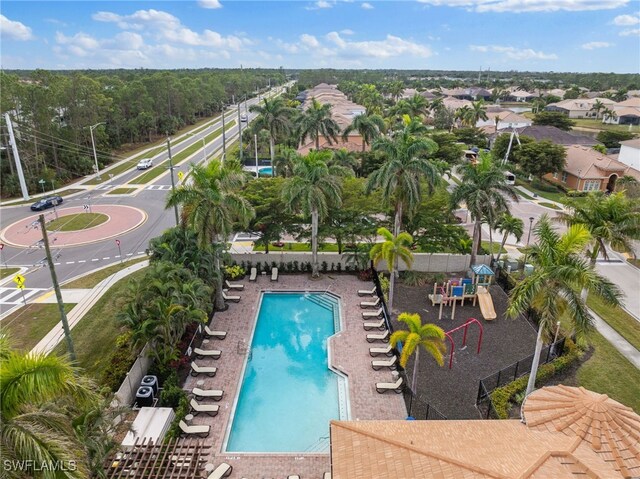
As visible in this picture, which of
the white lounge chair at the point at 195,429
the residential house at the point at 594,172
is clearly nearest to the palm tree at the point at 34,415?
the white lounge chair at the point at 195,429

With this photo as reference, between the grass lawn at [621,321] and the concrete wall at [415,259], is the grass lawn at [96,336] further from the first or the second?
the grass lawn at [621,321]

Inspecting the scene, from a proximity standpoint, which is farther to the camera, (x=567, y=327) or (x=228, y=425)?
(x=567, y=327)

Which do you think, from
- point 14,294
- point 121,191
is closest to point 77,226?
point 121,191

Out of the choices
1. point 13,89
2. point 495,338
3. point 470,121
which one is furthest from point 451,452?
point 470,121

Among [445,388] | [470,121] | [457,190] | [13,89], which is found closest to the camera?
[445,388]

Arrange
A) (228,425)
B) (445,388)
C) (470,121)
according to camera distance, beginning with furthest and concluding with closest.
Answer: (470,121)
(445,388)
(228,425)

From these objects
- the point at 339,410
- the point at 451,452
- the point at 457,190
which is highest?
the point at 457,190

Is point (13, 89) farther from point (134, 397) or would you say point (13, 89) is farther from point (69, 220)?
point (134, 397)
